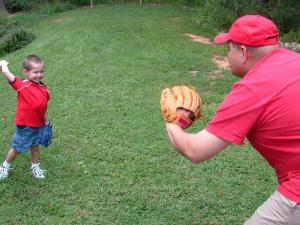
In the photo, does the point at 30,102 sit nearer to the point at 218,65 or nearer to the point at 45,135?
the point at 45,135

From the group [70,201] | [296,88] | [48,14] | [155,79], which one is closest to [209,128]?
[296,88]

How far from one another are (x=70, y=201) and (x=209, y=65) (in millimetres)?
5728

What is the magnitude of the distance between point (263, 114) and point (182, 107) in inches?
18.2

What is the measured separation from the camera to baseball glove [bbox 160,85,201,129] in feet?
7.75

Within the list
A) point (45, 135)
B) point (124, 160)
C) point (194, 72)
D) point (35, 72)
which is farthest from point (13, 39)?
point (35, 72)

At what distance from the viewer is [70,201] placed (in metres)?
4.23

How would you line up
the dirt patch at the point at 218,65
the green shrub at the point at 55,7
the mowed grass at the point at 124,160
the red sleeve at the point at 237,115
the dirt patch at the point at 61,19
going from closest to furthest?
the red sleeve at the point at 237,115 → the mowed grass at the point at 124,160 → the dirt patch at the point at 218,65 → the dirt patch at the point at 61,19 → the green shrub at the point at 55,7

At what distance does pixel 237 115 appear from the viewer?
2.06 meters

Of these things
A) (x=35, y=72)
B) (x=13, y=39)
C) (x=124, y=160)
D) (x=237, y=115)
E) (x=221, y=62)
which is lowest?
(x=13, y=39)

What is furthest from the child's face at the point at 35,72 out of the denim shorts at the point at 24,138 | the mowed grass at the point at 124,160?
the mowed grass at the point at 124,160

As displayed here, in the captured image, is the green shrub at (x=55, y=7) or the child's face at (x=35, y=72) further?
the green shrub at (x=55, y=7)

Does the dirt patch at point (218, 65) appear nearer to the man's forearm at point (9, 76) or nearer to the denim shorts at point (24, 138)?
the denim shorts at point (24, 138)

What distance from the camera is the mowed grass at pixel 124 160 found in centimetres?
408

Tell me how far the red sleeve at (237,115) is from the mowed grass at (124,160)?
78.2 inches
